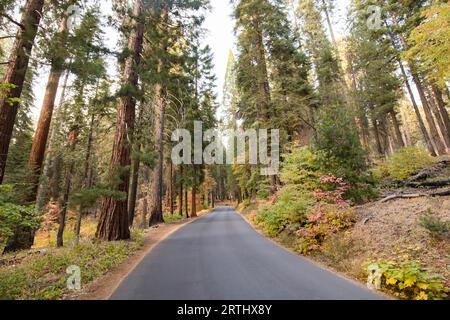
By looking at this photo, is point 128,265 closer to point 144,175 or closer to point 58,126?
point 58,126

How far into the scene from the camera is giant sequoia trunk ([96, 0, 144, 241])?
395 inches

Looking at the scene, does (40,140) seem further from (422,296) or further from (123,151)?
(422,296)

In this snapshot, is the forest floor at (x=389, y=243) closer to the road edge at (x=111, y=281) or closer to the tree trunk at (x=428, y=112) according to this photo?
the road edge at (x=111, y=281)

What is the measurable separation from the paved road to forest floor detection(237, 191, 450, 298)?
28.3 inches

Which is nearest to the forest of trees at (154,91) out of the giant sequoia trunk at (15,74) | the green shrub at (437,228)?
the giant sequoia trunk at (15,74)

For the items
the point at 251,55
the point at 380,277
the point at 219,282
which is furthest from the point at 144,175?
the point at 380,277

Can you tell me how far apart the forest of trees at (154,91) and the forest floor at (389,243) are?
120 inches

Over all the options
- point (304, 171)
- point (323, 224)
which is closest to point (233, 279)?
point (323, 224)

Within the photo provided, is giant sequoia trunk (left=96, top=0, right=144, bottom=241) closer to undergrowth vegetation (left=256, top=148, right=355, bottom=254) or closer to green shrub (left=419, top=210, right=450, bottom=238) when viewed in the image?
undergrowth vegetation (left=256, top=148, right=355, bottom=254)

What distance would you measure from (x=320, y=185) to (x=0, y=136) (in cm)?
1166

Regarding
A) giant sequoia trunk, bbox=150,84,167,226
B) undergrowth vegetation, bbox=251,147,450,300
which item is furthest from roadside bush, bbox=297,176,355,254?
giant sequoia trunk, bbox=150,84,167,226

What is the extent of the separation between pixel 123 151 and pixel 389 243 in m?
9.88

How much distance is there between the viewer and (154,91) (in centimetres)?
1574

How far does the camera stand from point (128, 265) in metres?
7.54
